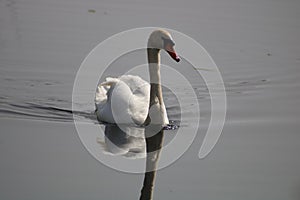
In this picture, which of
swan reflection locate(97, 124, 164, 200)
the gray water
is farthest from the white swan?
the gray water

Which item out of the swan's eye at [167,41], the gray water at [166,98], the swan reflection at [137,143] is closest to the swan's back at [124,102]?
the swan reflection at [137,143]

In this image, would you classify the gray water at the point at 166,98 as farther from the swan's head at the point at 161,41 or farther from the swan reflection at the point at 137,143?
the swan's head at the point at 161,41

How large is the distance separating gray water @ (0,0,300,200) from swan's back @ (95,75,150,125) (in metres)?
0.41

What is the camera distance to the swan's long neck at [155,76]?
972 cm

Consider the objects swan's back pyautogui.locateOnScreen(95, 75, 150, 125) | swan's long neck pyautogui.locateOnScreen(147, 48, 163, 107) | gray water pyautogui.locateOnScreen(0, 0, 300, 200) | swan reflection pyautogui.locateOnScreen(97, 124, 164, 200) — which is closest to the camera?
gray water pyautogui.locateOnScreen(0, 0, 300, 200)

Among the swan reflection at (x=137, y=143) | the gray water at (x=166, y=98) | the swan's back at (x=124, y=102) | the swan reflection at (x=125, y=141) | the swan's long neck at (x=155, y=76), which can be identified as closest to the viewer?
the gray water at (x=166, y=98)

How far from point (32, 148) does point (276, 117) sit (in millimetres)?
3224

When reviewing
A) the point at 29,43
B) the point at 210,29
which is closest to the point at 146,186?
the point at 29,43

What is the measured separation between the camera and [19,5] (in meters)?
14.7

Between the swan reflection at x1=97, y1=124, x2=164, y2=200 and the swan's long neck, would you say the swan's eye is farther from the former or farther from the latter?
the swan reflection at x1=97, y1=124, x2=164, y2=200

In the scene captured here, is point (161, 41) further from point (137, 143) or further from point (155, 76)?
point (137, 143)

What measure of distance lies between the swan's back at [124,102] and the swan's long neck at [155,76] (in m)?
0.13

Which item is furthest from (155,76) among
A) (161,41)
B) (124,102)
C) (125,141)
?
(125,141)

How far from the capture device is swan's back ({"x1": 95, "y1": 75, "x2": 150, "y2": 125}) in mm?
9359
